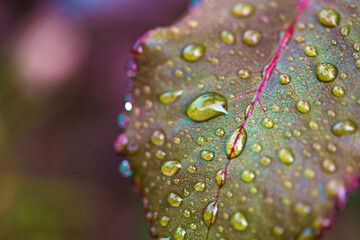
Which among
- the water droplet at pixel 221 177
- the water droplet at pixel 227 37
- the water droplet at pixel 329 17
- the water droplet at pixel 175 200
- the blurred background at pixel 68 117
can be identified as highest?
the water droplet at pixel 329 17

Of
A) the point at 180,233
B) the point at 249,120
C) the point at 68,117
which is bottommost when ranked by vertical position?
the point at 68,117

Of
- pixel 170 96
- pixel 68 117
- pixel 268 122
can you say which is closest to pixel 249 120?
pixel 268 122

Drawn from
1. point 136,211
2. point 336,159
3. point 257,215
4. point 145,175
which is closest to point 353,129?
point 336,159

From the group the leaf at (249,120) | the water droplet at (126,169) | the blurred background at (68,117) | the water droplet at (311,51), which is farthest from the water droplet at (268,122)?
the blurred background at (68,117)

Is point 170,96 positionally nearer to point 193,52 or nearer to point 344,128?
point 193,52

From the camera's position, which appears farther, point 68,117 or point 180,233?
point 68,117

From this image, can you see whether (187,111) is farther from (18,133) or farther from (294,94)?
(18,133)

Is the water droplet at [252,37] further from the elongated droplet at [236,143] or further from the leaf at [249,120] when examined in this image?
the elongated droplet at [236,143]
